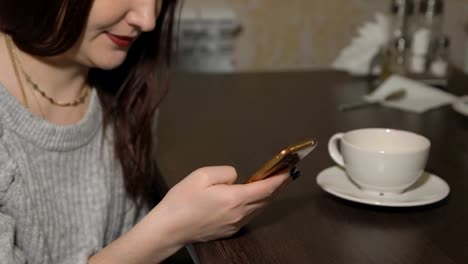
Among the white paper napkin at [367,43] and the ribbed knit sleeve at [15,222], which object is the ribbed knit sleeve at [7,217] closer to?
the ribbed knit sleeve at [15,222]

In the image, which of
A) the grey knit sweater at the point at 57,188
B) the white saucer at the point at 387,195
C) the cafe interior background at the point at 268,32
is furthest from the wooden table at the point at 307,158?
the cafe interior background at the point at 268,32

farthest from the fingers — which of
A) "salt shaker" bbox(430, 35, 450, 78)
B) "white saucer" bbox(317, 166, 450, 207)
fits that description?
"salt shaker" bbox(430, 35, 450, 78)

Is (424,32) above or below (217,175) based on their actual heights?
below

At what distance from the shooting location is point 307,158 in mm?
1011

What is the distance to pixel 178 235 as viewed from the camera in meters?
0.80

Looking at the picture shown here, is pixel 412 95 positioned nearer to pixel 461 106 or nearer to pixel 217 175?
pixel 461 106

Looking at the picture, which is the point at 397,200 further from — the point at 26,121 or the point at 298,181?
the point at 26,121

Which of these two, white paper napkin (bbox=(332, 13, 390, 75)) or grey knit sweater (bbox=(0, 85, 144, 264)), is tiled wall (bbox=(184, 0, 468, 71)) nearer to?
white paper napkin (bbox=(332, 13, 390, 75))

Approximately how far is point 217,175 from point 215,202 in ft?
0.10

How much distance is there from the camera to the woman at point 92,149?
0.79 metres

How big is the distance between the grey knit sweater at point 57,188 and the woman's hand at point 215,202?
0.17 meters

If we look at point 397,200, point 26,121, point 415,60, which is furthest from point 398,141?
point 415,60

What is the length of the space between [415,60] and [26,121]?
96 cm

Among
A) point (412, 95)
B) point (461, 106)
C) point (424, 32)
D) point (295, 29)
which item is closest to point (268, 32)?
point (295, 29)
